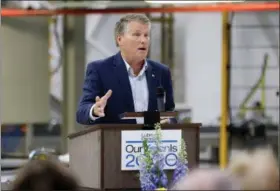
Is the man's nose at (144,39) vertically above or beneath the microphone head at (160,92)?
above

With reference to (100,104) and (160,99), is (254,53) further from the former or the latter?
(100,104)

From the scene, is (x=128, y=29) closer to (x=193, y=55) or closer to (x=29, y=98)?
(x=29, y=98)

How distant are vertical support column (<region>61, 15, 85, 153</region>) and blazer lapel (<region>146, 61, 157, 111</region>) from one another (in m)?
6.36

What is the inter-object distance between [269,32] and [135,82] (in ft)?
21.7

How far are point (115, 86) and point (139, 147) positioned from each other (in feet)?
1.96

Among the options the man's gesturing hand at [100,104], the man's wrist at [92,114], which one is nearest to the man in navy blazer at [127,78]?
the man's wrist at [92,114]

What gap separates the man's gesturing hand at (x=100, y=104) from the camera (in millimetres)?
4734

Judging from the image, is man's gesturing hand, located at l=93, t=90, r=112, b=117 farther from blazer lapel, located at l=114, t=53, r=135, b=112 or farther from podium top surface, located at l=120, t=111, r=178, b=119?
blazer lapel, located at l=114, t=53, r=135, b=112

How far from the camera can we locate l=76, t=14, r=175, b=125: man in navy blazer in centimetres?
511

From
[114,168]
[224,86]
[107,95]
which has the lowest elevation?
[114,168]

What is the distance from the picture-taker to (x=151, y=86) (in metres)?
5.14

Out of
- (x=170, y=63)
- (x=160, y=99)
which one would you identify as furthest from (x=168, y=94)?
(x=170, y=63)

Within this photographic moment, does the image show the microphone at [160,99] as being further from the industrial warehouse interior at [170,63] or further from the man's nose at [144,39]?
the industrial warehouse interior at [170,63]

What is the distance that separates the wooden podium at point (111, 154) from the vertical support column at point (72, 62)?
665 centimetres
